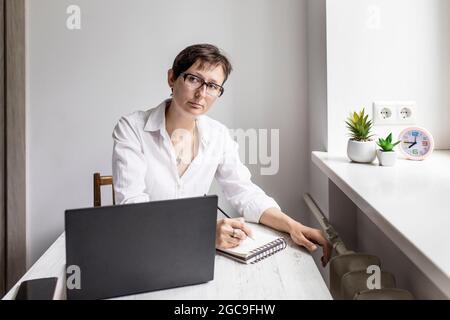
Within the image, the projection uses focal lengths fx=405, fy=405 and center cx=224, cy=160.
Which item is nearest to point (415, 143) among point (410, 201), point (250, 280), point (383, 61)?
point (383, 61)

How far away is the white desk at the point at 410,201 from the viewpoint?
1.90ft

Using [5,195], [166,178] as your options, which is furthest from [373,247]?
[5,195]

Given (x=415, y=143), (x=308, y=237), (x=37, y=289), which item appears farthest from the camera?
(x=415, y=143)

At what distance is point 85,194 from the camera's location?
1751 mm

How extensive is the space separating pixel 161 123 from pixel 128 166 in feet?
0.68

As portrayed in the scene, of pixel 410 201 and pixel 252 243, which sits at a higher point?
pixel 410 201

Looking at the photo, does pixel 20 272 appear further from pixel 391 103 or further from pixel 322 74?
pixel 391 103

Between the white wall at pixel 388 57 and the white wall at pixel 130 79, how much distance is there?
0.23 m

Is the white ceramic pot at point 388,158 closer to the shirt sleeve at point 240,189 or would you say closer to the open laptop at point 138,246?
the shirt sleeve at point 240,189

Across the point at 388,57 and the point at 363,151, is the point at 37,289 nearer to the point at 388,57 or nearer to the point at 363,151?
the point at 363,151

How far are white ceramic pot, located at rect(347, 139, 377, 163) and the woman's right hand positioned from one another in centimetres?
52

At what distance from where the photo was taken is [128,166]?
1.20 metres

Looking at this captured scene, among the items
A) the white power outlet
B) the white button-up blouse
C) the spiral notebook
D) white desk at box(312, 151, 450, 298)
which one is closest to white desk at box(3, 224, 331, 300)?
the spiral notebook

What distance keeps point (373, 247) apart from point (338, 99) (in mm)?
523
